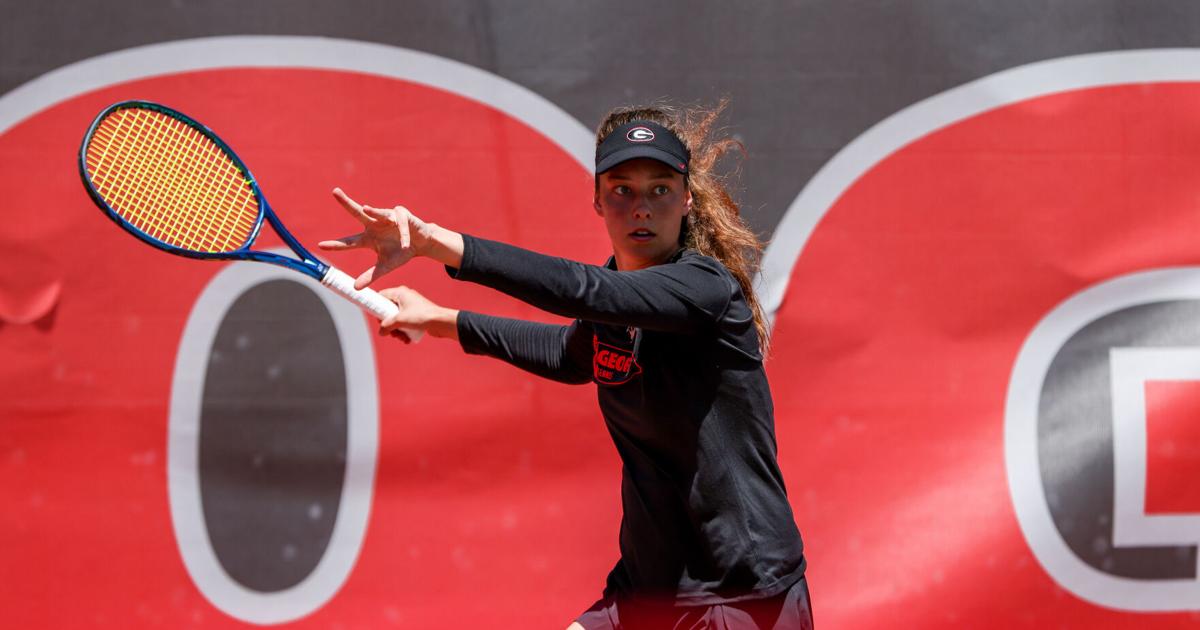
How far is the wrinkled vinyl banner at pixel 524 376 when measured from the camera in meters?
2.81

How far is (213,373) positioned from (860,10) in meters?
1.89

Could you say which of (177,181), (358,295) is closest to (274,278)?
(177,181)

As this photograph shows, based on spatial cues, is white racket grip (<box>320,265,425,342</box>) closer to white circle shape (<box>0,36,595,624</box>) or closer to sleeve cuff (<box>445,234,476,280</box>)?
sleeve cuff (<box>445,234,476,280</box>)

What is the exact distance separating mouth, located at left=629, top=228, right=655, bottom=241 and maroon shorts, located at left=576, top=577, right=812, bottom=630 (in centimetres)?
62

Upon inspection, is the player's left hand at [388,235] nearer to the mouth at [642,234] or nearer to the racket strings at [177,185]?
the mouth at [642,234]

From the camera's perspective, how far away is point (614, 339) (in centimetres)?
191

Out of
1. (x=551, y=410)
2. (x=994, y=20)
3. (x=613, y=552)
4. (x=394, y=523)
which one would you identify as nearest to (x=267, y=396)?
(x=394, y=523)

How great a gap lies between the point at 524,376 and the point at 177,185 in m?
1.01

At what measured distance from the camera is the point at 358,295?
1.97 metres

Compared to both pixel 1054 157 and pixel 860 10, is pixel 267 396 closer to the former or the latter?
pixel 860 10

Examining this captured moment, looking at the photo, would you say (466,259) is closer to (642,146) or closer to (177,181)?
(642,146)

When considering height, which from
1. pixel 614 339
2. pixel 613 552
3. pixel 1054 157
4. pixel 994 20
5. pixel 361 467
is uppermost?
pixel 994 20

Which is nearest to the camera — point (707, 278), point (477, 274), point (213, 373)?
point (477, 274)

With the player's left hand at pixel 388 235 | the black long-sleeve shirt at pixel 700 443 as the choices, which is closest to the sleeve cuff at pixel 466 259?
the player's left hand at pixel 388 235
